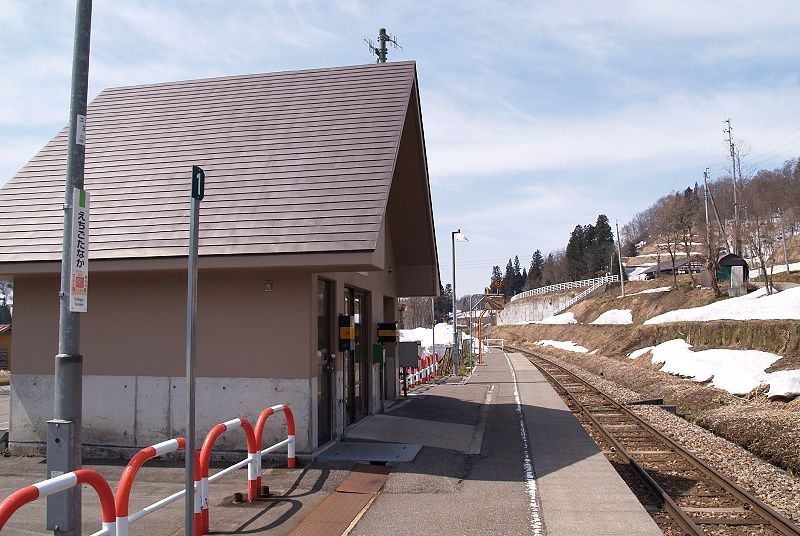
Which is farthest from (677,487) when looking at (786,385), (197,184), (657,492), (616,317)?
(616,317)

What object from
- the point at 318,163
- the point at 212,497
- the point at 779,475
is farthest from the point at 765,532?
the point at 318,163

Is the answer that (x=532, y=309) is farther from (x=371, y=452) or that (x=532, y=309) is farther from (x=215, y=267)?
(x=215, y=267)

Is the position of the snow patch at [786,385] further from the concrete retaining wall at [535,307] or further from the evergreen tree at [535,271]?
the evergreen tree at [535,271]

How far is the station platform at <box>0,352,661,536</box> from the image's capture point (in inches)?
283

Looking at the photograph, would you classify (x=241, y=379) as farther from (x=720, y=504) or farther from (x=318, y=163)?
(x=720, y=504)

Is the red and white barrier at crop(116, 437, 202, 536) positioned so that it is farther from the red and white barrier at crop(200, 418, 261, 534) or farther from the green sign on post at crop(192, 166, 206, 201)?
the green sign on post at crop(192, 166, 206, 201)

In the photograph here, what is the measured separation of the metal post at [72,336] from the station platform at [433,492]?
2.27 m

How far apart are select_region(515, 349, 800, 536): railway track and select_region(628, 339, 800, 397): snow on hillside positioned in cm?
424

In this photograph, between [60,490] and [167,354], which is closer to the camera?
[60,490]

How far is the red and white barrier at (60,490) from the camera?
13.6ft

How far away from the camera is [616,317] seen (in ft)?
200

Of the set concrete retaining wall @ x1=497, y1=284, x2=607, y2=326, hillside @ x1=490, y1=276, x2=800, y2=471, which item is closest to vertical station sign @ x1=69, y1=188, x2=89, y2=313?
hillside @ x1=490, y1=276, x2=800, y2=471

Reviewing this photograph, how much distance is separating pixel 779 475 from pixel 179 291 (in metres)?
9.66

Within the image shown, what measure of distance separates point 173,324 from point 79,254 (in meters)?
6.08
